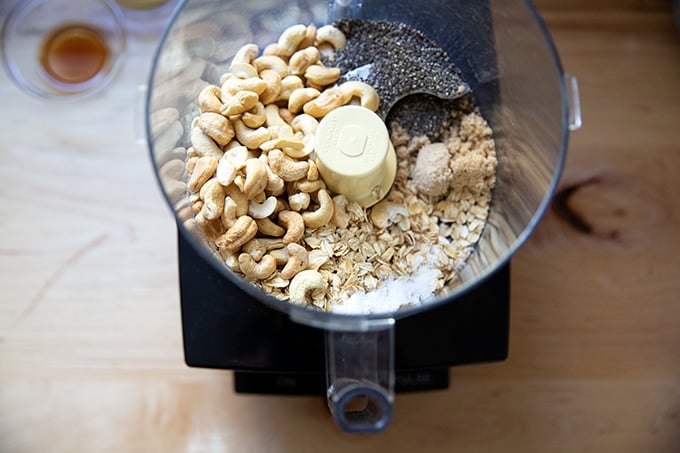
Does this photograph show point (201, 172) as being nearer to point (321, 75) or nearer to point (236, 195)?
point (236, 195)

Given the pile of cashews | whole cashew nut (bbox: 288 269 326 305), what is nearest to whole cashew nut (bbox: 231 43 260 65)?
the pile of cashews

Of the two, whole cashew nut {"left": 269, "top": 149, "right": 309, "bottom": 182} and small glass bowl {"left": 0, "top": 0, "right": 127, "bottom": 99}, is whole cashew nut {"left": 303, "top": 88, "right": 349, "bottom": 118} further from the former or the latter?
small glass bowl {"left": 0, "top": 0, "right": 127, "bottom": 99}

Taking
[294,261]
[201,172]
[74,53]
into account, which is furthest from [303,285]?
[74,53]

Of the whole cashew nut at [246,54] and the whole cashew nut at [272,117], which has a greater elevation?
the whole cashew nut at [246,54]

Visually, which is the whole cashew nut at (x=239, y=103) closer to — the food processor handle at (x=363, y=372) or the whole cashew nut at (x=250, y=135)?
the whole cashew nut at (x=250, y=135)

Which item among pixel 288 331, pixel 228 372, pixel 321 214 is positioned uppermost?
pixel 321 214

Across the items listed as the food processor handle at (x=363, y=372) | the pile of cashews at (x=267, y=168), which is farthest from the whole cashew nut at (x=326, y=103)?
the food processor handle at (x=363, y=372)
